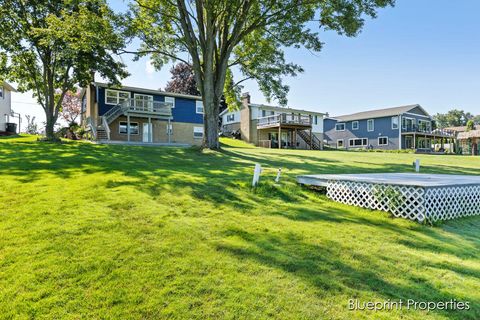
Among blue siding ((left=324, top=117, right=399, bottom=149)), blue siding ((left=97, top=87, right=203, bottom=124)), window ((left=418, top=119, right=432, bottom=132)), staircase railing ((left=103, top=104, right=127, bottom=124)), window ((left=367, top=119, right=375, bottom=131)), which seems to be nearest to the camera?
staircase railing ((left=103, top=104, right=127, bottom=124))

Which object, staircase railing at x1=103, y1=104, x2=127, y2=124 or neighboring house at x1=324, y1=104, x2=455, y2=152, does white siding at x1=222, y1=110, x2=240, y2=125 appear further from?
neighboring house at x1=324, y1=104, x2=455, y2=152

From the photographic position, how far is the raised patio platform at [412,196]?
644cm

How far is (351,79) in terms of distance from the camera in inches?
977

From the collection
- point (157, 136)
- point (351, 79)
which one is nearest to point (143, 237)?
point (351, 79)

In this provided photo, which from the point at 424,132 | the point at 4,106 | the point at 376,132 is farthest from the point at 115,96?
the point at 424,132

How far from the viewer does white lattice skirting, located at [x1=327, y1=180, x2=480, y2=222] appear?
21.1ft

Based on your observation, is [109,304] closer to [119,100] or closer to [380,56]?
[380,56]

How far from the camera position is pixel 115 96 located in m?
29.4

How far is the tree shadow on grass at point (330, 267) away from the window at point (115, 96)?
27.4 meters

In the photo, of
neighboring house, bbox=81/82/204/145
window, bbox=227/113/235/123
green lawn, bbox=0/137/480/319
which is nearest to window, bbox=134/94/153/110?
neighboring house, bbox=81/82/204/145

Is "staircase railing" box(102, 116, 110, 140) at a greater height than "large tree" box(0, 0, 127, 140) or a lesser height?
lesser

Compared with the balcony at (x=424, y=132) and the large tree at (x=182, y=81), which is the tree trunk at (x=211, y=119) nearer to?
the large tree at (x=182, y=81)

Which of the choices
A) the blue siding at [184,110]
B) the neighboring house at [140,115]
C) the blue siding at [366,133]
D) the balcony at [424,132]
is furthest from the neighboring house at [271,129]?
the balcony at [424,132]

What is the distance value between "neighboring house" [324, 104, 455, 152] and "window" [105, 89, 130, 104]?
107 ft
